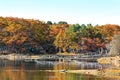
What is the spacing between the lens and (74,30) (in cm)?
12531

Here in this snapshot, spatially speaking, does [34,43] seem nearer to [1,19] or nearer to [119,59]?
[1,19]

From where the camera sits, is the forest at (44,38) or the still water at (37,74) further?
the forest at (44,38)

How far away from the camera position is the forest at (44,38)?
395 feet

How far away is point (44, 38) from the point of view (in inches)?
4931

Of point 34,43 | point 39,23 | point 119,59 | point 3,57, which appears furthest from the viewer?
point 39,23

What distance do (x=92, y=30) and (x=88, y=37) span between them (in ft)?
14.0

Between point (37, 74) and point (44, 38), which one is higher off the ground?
point (44, 38)

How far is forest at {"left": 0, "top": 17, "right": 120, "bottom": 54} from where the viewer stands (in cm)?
12031

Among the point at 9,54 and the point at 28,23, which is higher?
the point at 28,23

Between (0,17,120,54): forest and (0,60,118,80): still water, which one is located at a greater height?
(0,17,120,54): forest

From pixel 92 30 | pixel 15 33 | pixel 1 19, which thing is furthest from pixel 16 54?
pixel 92 30

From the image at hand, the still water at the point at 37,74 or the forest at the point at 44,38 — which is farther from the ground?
the forest at the point at 44,38

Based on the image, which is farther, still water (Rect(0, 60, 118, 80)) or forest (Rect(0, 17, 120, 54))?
forest (Rect(0, 17, 120, 54))

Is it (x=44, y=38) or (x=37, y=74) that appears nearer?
(x=37, y=74)
